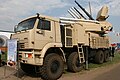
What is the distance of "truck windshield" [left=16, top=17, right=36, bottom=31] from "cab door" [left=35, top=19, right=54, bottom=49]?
1.14ft

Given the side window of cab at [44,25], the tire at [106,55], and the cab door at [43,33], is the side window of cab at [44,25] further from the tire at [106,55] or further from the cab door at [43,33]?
the tire at [106,55]

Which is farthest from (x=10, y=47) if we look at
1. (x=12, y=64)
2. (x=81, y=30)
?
(x=81, y=30)

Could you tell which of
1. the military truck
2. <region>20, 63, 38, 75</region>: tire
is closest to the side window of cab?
the military truck

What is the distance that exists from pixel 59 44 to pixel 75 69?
87.3 inches

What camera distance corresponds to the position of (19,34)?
1195 cm

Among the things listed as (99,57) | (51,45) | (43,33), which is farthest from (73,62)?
(99,57)

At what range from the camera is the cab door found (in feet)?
37.3

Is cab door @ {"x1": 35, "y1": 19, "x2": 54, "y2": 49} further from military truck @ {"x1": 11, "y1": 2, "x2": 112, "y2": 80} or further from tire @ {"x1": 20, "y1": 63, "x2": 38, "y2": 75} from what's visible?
tire @ {"x1": 20, "y1": 63, "x2": 38, "y2": 75}

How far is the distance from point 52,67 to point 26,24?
254 cm

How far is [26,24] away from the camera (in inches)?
479

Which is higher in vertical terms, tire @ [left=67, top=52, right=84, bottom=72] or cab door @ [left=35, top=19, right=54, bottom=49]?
cab door @ [left=35, top=19, right=54, bottom=49]

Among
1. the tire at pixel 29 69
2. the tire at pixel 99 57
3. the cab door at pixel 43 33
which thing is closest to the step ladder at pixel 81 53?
the tire at pixel 29 69

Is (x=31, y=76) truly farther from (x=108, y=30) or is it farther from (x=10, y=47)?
(x=108, y=30)

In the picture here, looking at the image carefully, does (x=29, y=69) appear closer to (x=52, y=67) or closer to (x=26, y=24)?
(x=52, y=67)
